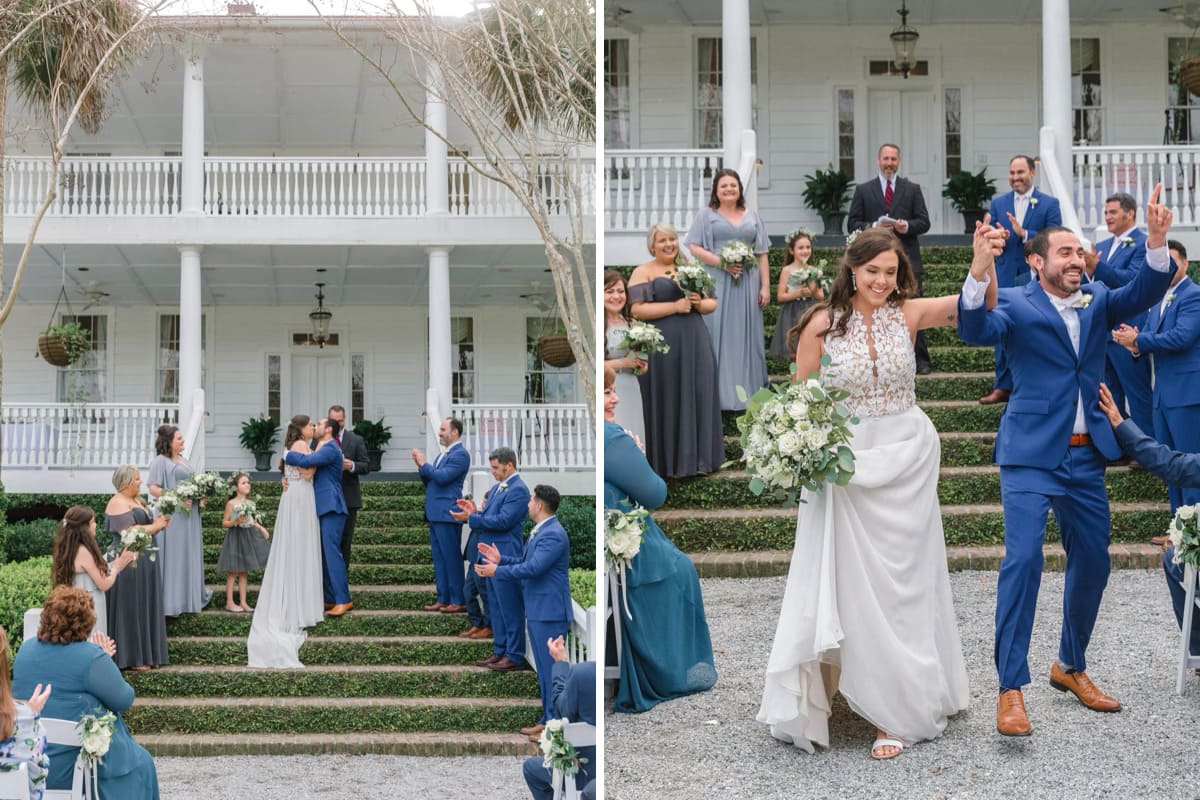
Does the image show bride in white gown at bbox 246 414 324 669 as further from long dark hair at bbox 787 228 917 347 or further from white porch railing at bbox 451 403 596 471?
long dark hair at bbox 787 228 917 347

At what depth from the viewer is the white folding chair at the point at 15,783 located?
545 centimetres

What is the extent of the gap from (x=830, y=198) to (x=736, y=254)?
246 inches

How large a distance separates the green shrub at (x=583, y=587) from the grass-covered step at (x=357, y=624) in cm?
98

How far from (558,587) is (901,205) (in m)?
4.08

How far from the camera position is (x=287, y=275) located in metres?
17.3

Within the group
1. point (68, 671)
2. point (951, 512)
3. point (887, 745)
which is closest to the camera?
point (887, 745)

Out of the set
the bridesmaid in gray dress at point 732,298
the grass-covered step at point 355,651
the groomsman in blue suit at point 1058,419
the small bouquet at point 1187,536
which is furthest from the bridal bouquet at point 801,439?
the grass-covered step at point 355,651

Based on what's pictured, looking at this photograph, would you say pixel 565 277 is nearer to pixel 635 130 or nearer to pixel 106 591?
pixel 106 591

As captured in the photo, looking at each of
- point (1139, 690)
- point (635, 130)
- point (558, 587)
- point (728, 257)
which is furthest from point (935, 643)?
point (635, 130)

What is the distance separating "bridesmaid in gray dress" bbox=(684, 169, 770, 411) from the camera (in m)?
9.06

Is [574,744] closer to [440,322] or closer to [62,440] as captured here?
[440,322]

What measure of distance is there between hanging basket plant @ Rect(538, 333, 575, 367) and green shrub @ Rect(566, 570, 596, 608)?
5.95 metres

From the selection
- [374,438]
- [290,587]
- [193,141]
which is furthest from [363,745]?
[374,438]

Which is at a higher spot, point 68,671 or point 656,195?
point 656,195
